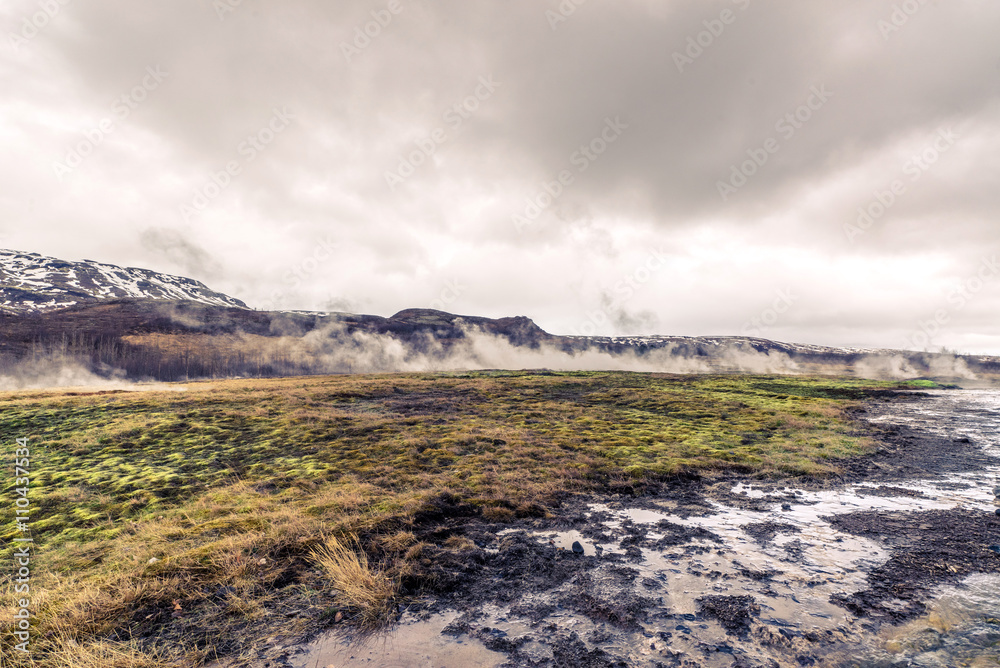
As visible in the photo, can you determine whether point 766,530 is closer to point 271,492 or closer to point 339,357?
point 271,492

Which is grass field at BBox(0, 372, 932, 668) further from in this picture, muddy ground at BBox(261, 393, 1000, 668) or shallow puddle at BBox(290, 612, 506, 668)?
muddy ground at BBox(261, 393, 1000, 668)

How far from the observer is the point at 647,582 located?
23.4 ft

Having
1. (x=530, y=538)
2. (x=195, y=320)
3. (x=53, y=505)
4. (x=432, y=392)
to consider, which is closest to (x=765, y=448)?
(x=530, y=538)

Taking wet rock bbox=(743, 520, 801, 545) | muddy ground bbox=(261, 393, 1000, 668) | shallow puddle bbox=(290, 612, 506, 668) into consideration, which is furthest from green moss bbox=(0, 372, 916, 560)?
wet rock bbox=(743, 520, 801, 545)

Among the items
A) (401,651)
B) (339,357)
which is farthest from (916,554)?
(339,357)

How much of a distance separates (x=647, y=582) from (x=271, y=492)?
1173cm

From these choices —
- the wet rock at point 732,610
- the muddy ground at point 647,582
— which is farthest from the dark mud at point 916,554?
the wet rock at point 732,610

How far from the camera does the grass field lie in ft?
19.1

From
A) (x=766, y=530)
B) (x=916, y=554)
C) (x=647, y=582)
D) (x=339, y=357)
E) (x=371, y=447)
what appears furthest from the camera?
(x=339, y=357)

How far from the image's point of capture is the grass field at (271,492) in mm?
5812

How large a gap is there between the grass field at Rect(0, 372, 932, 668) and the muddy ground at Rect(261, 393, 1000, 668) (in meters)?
0.73

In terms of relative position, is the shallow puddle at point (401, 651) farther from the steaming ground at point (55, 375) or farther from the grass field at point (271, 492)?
the steaming ground at point (55, 375)

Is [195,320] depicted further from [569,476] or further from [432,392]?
[569,476]

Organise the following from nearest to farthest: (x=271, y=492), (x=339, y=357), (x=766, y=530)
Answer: (x=766, y=530)
(x=271, y=492)
(x=339, y=357)
